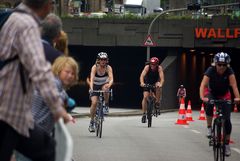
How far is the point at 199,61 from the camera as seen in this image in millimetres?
54500

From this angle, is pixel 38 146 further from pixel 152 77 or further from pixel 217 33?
pixel 217 33

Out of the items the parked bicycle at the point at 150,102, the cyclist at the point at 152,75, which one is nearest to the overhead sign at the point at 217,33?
the parked bicycle at the point at 150,102

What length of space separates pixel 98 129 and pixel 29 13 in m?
11.8

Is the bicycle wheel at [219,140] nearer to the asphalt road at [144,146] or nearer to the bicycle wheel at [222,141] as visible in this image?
the bicycle wheel at [222,141]

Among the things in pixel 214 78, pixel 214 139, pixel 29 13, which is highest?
pixel 29 13

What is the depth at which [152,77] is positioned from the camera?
71.1 ft

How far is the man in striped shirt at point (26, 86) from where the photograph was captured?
543 cm

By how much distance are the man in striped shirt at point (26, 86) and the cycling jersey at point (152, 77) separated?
51.9 feet

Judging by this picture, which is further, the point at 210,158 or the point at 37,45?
the point at 210,158

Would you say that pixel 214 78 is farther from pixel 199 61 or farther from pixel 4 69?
pixel 199 61

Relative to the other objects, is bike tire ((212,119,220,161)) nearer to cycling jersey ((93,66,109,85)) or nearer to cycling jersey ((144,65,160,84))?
cycling jersey ((93,66,109,85))

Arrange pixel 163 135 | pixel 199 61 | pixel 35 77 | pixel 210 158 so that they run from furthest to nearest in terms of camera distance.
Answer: pixel 199 61, pixel 163 135, pixel 210 158, pixel 35 77

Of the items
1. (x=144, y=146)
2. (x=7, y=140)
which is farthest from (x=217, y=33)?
(x=7, y=140)

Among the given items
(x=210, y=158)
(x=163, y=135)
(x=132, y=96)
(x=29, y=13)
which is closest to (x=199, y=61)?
(x=132, y=96)
